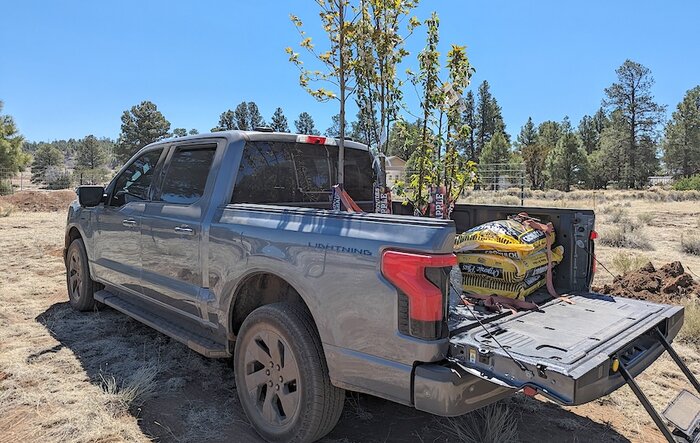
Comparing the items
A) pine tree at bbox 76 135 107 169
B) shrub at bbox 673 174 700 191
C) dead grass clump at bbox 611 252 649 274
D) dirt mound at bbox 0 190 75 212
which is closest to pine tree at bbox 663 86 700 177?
shrub at bbox 673 174 700 191

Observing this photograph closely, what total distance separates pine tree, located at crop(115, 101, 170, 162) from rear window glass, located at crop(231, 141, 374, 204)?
6072 cm

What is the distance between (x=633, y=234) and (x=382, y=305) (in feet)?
40.5

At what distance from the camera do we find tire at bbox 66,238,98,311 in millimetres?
5902

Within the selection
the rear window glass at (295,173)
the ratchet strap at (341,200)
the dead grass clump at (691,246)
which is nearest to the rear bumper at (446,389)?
the ratchet strap at (341,200)

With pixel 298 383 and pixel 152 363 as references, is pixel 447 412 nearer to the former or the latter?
pixel 298 383

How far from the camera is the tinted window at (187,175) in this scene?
408 centimetres

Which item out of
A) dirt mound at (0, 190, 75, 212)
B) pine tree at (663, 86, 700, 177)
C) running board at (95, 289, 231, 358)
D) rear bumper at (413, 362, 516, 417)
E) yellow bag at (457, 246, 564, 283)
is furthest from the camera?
pine tree at (663, 86, 700, 177)

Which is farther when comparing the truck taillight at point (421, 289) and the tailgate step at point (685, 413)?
the tailgate step at point (685, 413)

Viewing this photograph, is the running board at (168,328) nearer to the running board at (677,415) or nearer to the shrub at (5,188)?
the running board at (677,415)

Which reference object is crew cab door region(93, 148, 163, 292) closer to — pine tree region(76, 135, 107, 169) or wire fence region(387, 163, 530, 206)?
wire fence region(387, 163, 530, 206)

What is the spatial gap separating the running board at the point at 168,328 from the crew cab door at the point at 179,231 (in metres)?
0.16

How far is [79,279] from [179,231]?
9.72 ft

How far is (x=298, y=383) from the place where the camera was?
9.66 feet

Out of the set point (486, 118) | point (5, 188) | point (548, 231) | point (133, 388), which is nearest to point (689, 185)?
point (486, 118)
